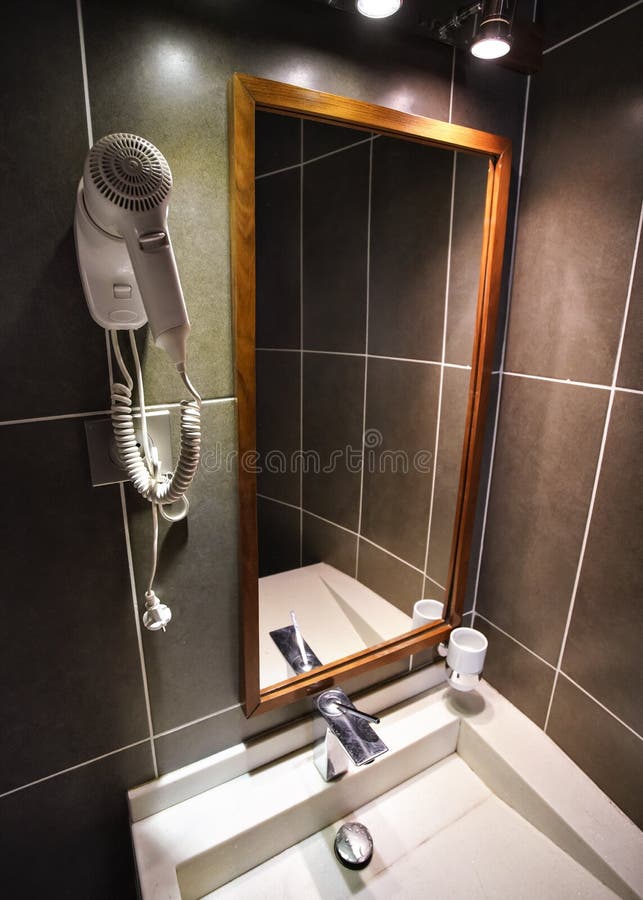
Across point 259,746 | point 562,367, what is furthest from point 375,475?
point 259,746

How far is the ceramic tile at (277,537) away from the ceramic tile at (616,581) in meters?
0.54

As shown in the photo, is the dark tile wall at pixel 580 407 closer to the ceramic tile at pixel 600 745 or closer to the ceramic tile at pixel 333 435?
the ceramic tile at pixel 600 745

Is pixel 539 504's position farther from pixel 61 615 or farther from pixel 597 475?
pixel 61 615

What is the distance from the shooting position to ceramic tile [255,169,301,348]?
0.69 m

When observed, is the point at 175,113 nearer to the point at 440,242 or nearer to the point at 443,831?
the point at 440,242

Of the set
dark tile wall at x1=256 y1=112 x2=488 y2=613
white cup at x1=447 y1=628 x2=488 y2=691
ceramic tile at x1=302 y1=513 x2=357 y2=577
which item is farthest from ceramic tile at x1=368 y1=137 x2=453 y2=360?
white cup at x1=447 y1=628 x2=488 y2=691

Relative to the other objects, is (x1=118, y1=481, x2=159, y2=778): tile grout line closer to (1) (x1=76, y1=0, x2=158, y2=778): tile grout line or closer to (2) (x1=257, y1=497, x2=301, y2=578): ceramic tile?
(1) (x1=76, y1=0, x2=158, y2=778): tile grout line

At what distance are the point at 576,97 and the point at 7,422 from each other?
102 cm

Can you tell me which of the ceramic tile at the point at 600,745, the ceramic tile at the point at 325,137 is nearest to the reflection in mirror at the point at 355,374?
the ceramic tile at the point at 325,137

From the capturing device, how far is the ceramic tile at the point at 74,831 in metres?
0.71

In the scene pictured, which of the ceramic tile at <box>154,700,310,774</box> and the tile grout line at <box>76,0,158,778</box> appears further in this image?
the ceramic tile at <box>154,700,310,774</box>

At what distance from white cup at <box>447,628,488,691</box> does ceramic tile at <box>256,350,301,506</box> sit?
1.65 ft

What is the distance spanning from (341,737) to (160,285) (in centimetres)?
74

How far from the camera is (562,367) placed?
87cm
